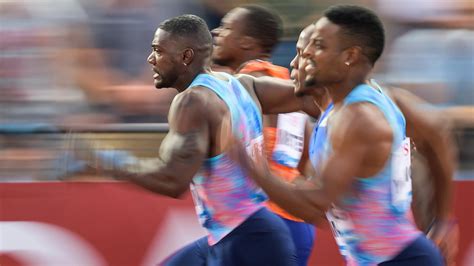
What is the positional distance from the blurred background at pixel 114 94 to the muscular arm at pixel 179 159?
5.88 ft

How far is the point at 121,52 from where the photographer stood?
639 centimetres

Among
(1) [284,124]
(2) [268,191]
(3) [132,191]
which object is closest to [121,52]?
(3) [132,191]

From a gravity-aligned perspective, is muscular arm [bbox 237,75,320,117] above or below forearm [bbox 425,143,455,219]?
above

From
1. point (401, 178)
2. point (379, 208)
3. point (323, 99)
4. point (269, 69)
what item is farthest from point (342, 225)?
point (269, 69)

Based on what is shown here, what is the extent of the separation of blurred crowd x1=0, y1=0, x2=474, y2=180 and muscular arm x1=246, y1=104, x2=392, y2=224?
2.49 meters

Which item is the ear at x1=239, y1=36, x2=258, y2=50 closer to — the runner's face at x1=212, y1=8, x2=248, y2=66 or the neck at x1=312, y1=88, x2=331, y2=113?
the runner's face at x1=212, y1=8, x2=248, y2=66

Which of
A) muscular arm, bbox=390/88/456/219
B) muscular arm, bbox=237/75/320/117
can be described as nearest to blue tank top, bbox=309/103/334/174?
muscular arm, bbox=390/88/456/219

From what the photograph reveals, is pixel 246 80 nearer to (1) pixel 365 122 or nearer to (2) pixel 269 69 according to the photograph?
(2) pixel 269 69

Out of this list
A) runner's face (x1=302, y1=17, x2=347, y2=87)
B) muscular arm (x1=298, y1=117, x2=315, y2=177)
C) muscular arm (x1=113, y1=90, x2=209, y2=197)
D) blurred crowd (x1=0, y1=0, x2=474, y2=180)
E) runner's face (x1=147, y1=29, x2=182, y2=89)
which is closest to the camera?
runner's face (x1=302, y1=17, x2=347, y2=87)

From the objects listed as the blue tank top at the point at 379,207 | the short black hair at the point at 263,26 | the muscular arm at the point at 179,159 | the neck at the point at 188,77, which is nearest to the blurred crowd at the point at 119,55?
the short black hair at the point at 263,26

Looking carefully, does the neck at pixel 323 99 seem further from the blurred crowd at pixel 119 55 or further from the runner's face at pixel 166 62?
the blurred crowd at pixel 119 55

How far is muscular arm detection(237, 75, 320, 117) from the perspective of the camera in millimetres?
5312

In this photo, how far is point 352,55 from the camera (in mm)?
4055

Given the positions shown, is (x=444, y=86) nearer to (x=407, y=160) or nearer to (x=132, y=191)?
(x=132, y=191)
